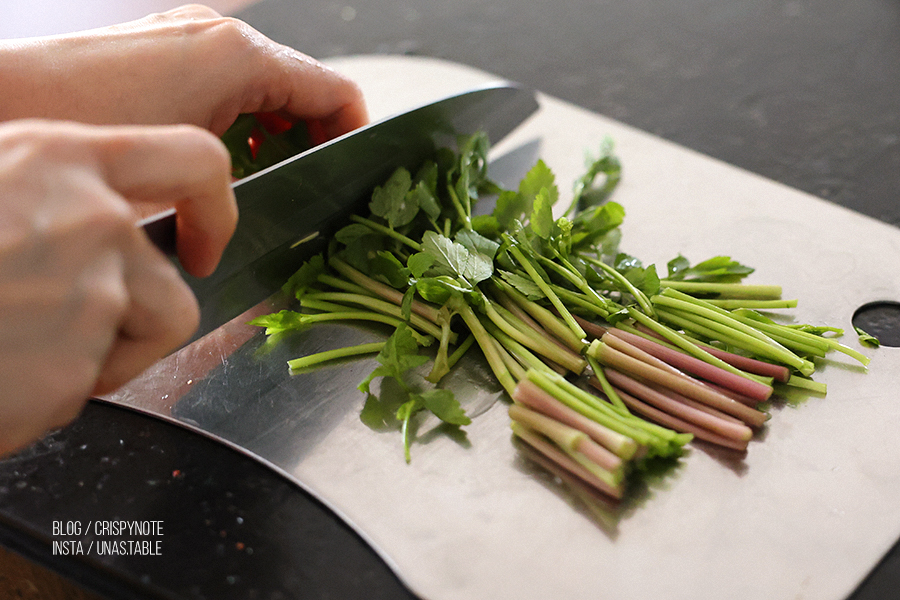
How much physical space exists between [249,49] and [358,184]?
33 centimetres

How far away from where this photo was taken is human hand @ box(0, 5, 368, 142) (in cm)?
129

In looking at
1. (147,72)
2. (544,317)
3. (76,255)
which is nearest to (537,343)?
(544,317)

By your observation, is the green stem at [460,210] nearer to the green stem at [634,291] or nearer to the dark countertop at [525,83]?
the green stem at [634,291]

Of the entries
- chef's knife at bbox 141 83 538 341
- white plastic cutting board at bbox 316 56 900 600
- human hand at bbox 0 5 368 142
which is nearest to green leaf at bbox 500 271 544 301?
white plastic cutting board at bbox 316 56 900 600

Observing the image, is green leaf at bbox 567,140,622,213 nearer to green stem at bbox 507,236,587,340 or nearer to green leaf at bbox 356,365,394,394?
green stem at bbox 507,236,587,340

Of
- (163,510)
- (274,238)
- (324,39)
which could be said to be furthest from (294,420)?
(324,39)

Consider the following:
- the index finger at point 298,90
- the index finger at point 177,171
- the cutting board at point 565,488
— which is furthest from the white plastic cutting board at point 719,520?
the index finger at point 298,90

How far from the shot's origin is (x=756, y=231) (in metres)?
1.53

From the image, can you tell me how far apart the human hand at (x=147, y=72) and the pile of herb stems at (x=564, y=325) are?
35 centimetres

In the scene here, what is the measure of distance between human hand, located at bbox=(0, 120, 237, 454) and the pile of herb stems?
0.42m

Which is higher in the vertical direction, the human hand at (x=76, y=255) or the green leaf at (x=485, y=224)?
the human hand at (x=76, y=255)

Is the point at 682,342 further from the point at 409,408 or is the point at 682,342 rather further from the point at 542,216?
the point at 409,408

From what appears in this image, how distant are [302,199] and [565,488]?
694 millimetres

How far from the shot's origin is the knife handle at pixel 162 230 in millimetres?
1013
